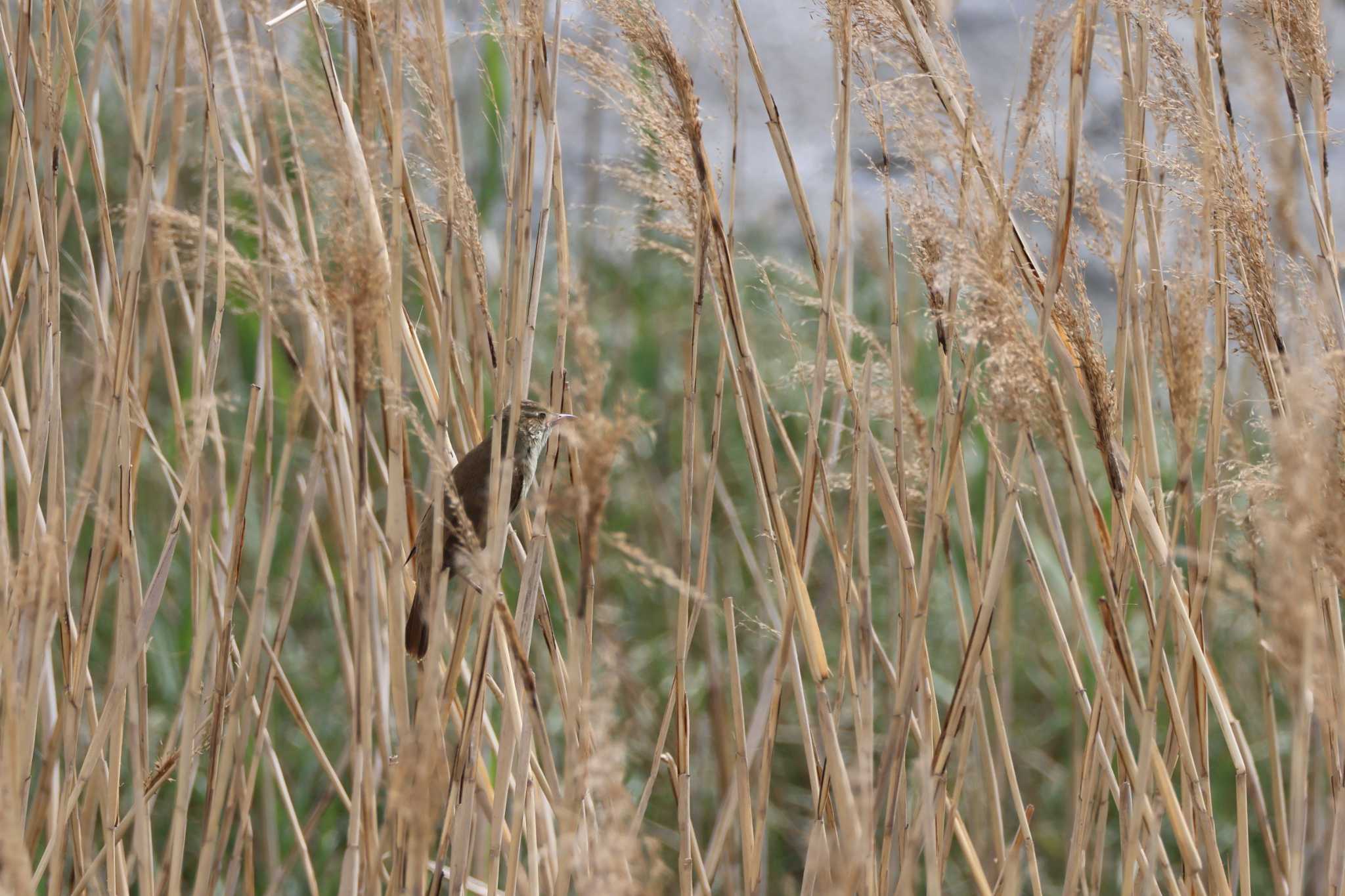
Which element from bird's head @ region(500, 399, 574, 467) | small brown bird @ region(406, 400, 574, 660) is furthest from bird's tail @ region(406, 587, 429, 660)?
bird's head @ region(500, 399, 574, 467)

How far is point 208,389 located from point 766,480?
1.94 ft

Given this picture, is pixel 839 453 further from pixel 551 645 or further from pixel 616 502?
pixel 616 502

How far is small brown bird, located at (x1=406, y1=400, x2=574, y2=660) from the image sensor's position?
1.36 m

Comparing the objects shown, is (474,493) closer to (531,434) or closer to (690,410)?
(531,434)

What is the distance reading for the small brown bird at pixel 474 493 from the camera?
136cm

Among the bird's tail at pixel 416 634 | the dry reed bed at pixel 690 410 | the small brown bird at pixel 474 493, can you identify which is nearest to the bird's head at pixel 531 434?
the small brown bird at pixel 474 493

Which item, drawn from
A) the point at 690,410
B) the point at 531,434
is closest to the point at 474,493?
the point at 531,434

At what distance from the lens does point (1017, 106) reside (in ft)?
4.25

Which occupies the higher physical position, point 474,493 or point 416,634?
point 474,493

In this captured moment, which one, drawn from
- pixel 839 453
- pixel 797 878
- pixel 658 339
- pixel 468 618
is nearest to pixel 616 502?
pixel 658 339

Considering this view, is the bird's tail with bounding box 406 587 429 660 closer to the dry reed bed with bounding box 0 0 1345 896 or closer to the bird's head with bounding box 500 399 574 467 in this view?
the dry reed bed with bounding box 0 0 1345 896

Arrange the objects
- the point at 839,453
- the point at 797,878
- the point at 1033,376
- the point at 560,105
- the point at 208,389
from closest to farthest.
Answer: the point at 1033,376
the point at 208,389
the point at 839,453
the point at 797,878
the point at 560,105

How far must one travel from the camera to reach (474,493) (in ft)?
5.47

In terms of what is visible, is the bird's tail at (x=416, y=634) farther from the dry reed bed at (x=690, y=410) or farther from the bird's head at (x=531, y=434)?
the bird's head at (x=531, y=434)
